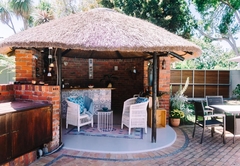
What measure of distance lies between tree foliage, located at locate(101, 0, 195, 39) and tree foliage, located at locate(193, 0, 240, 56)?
3144mm

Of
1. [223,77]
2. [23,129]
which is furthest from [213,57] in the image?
[23,129]

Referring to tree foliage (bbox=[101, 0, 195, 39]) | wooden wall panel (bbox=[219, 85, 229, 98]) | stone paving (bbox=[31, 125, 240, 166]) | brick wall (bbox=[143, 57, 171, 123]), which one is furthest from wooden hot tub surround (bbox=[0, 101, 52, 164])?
wooden wall panel (bbox=[219, 85, 229, 98])

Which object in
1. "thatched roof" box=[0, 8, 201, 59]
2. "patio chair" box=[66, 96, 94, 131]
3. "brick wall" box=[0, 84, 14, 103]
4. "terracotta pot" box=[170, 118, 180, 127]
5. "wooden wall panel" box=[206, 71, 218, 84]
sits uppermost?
"thatched roof" box=[0, 8, 201, 59]

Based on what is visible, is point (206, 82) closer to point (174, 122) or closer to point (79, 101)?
point (174, 122)

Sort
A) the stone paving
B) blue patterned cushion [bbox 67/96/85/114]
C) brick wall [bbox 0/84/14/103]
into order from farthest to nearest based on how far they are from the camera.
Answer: blue patterned cushion [bbox 67/96/85/114], brick wall [bbox 0/84/14/103], the stone paving

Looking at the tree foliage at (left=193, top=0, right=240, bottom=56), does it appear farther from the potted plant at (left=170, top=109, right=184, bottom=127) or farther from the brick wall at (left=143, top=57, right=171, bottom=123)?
the potted plant at (left=170, top=109, right=184, bottom=127)

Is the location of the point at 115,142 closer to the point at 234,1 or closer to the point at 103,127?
the point at 103,127

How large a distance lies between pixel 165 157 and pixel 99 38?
281 centimetres

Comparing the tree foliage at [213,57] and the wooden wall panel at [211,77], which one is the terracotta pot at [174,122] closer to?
the wooden wall panel at [211,77]

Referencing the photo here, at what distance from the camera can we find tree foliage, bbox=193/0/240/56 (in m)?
12.3

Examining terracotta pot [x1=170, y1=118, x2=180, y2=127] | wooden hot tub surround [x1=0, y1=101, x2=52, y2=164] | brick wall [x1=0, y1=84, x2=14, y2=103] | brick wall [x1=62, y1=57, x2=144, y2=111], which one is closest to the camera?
wooden hot tub surround [x1=0, y1=101, x2=52, y2=164]

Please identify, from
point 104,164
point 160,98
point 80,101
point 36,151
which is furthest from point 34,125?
point 160,98

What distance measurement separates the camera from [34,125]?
3.35 metres

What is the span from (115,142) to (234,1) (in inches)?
495
